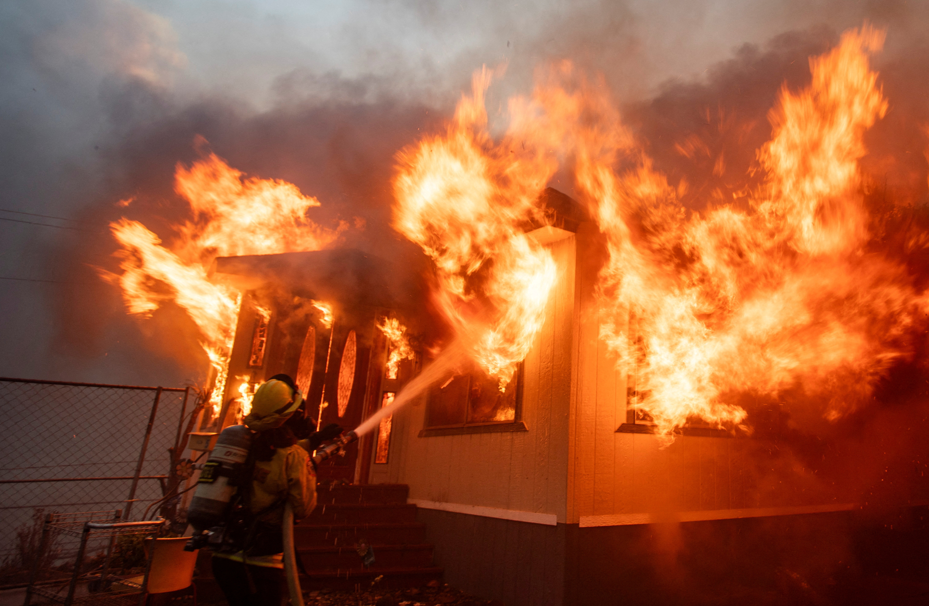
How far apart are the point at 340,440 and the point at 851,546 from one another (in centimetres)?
892

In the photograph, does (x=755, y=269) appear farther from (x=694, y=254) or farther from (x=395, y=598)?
(x=395, y=598)

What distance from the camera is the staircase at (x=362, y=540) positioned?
6.30m

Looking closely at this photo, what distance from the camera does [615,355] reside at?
247 inches

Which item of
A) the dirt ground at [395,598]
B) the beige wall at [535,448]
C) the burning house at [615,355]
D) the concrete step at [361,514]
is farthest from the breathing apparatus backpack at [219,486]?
the concrete step at [361,514]

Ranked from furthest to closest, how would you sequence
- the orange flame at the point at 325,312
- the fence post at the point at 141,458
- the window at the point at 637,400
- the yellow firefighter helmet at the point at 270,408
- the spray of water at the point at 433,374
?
the orange flame at the point at 325,312
the spray of water at the point at 433,374
the fence post at the point at 141,458
the window at the point at 637,400
the yellow firefighter helmet at the point at 270,408

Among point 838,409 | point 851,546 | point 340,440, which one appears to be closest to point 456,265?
point 340,440

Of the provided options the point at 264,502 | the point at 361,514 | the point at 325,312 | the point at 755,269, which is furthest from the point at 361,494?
the point at 755,269

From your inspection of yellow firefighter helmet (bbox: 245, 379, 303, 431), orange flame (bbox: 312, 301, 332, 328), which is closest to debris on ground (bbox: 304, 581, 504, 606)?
yellow firefighter helmet (bbox: 245, 379, 303, 431)

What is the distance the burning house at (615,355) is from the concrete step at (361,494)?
0.24 m

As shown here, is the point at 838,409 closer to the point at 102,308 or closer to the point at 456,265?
the point at 456,265

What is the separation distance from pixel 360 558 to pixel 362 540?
21 centimetres

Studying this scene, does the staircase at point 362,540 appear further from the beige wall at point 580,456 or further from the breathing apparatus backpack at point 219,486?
the breathing apparatus backpack at point 219,486

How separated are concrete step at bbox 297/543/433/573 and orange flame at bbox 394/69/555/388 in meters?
2.61

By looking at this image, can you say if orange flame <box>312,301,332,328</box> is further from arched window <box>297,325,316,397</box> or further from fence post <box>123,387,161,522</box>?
fence post <box>123,387,161,522</box>
